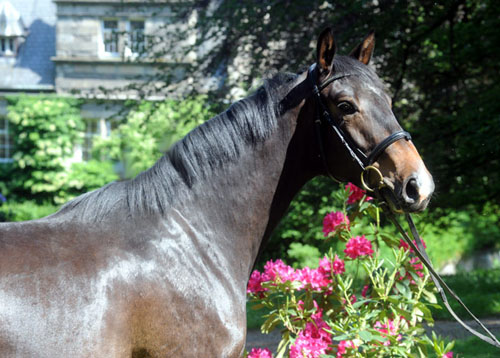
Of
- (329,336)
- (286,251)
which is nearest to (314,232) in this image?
(286,251)

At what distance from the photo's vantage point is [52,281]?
211 centimetres

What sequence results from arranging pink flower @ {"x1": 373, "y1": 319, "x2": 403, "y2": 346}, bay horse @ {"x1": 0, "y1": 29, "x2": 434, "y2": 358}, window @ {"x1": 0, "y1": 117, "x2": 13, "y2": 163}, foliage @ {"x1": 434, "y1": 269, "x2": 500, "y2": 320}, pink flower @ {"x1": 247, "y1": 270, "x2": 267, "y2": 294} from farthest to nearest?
window @ {"x1": 0, "y1": 117, "x2": 13, "y2": 163} < foliage @ {"x1": 434, "y1": 269, "x2": 500, "y2": 320} < pink flower @ {"x1": 247, "y1": 270, "x2": 267, "y2": 294} < pink flower @ {"x1": 373, "y1": 319, "x2": 403, "y2": 346} < bay horse @ {"x1": 0, "y1": 29, "x2": 434, "y2": 358}

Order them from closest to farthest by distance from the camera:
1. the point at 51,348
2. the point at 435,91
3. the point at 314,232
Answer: the point at 51,348, the point at 435,91, the point at 314,232

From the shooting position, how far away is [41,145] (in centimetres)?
1842

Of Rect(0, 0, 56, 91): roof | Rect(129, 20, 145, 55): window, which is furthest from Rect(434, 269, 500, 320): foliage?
Rect(0, 0, 56, 91): roof

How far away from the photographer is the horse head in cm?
243

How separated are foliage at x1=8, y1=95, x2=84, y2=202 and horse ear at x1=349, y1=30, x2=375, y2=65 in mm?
16563

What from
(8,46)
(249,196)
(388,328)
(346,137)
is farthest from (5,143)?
(346,137)

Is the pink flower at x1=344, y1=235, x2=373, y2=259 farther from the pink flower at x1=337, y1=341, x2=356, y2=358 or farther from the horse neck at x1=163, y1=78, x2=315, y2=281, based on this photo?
the horse neck at x1=163, y1=78, x2=315, y2=281

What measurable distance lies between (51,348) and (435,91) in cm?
832

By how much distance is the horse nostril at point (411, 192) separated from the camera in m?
2.40

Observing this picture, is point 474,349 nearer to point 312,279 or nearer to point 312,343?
point 312,279

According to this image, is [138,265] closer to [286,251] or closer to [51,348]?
[51,348]

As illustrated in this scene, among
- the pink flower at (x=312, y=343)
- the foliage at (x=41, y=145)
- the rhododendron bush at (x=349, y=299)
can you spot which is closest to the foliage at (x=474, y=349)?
the rhododendron bush at (x=349, y=299)
